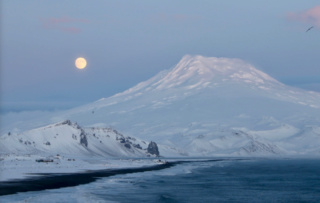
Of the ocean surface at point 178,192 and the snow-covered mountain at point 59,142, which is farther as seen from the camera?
the snow-covered mountain at point 59,142

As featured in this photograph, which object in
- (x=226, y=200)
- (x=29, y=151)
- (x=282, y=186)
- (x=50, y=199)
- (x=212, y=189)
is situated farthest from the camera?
(x=29, y=151)

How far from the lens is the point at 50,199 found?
5059 cm

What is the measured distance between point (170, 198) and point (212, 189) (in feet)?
36.9

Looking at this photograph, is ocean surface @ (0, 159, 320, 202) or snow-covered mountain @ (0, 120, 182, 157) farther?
snow-covered mountain @ (0, 120, 182, 157)

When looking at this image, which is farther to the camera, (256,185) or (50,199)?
(256,185)

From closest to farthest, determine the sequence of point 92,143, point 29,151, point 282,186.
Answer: point 282,186
point 29,151
point 92,143

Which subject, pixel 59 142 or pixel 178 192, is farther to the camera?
pixel 59 142

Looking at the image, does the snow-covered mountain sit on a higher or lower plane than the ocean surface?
higher

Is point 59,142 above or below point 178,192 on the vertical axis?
above

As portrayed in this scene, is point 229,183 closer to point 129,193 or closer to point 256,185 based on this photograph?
point 256,185

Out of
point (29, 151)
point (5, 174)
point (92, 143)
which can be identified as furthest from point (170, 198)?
point (92, 143)

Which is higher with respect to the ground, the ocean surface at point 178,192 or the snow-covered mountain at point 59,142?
the snow-covered mountain at point 59,142

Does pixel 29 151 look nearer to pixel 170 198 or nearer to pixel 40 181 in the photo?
pixel 40 181

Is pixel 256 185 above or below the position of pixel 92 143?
below
